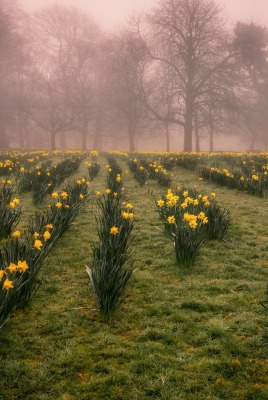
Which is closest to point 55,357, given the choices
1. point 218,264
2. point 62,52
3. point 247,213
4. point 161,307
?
point 161,307

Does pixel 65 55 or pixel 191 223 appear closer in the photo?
pixel 191 223

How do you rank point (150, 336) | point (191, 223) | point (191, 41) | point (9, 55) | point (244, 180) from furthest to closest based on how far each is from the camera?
point (9, 55)
point (191, 41)
point (244, 180)
point (191, 223)
point (150, 336)

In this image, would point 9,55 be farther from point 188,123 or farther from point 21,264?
point 21,264

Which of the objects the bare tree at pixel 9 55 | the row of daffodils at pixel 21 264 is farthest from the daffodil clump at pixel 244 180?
the bare tree at pixel 9 55

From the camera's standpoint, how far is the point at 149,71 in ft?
96.9

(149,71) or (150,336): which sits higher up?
(149,71)

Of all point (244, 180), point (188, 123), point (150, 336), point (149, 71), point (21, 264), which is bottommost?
point (150, 336)

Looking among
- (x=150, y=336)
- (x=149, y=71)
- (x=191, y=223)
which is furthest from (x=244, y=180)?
(x=149, y=71)

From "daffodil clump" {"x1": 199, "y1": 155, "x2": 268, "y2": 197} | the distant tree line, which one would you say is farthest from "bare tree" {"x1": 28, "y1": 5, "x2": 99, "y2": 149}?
"daffodil clump" {"x1": 199, "y1": 155, "x2": 268, "y2": 197}

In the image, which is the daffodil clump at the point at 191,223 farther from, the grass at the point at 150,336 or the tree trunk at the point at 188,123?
the tree trunk at the point at 188,123

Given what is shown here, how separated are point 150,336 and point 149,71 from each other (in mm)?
29467

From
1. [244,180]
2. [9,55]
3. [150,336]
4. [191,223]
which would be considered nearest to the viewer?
[150,336]

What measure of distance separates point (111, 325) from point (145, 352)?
48cm

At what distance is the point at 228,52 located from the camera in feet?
87.0
